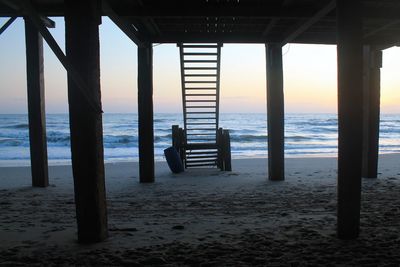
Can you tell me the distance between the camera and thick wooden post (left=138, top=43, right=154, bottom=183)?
9.46 meters

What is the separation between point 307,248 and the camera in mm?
4355

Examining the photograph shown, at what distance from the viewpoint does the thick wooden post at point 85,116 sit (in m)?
4.34

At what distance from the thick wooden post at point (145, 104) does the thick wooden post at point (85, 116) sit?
4.93 metres

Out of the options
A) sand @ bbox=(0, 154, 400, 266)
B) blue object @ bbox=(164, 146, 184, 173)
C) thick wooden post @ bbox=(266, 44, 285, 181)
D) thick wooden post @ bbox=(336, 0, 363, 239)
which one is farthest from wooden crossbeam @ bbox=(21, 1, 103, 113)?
blue object @ bbox=(164, 146, 184, 173)

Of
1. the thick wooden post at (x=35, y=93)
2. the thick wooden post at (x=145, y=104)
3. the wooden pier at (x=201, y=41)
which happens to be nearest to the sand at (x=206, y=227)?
the wooden pier at (x=201, y=41)

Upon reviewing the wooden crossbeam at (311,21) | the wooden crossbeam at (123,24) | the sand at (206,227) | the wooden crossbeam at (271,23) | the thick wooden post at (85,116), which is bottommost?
the sand at (206,227)

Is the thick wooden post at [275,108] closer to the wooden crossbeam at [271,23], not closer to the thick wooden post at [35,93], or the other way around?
the wooden crossbeam at [271,23]

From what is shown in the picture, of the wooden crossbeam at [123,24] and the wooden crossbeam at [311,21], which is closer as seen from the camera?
the wooden crossbeam at [311,21]

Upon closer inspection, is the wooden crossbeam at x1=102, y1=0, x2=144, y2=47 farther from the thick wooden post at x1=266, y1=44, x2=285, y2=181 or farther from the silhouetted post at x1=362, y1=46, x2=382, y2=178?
the silhouetted post at x1=362, y1=46, x2=382, y2=178

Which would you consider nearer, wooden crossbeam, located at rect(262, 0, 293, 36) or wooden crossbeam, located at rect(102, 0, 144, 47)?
wooden crossbeam, located at rect(102, 0, 144, 47)

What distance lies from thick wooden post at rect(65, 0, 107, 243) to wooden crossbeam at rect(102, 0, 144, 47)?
1639mm

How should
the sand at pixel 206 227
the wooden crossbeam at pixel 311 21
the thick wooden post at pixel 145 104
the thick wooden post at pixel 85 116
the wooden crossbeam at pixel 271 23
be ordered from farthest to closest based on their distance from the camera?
the thick wooden post at pixel 145 104 < the wooden crossbeam at pixel 271 23 < the wooden crossbeam at pixel 311 21 < the thick wooden post at pixel 85 116 < the sand at pixel 206 227

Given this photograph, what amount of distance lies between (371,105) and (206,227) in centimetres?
647

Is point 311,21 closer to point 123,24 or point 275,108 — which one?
point 275,108
